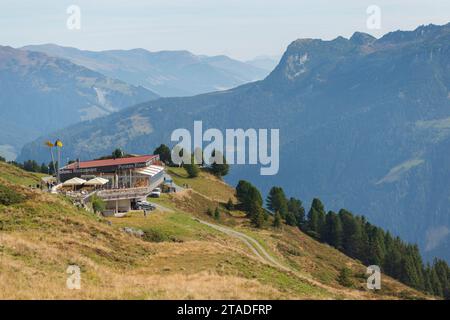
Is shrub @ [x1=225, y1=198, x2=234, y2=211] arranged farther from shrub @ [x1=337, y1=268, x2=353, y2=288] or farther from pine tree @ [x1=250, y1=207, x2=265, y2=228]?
shrub @ [x1=337, y1=268, x2=353, y2=288]

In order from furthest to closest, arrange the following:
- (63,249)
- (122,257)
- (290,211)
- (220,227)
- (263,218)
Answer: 1. (290,211)
2. (263,218)
3. (220,227)
4. (122,257)
5. (63,249)

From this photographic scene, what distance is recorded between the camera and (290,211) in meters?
137

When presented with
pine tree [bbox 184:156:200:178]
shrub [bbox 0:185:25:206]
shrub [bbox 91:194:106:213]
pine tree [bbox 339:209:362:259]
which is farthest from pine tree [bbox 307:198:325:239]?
shrub [bbox 0:185:25:206]

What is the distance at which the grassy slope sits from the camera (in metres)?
32.8

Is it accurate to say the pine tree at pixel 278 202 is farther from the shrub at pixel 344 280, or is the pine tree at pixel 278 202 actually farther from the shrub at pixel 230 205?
the shrub at pixel 344 280

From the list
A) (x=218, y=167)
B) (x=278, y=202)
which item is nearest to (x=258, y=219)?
(x=278, y=202)

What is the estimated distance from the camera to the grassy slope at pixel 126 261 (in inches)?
1290

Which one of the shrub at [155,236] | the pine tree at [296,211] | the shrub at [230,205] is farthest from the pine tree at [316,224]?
the shrub at [155,236]

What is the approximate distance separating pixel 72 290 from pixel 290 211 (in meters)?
108

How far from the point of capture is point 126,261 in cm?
4684

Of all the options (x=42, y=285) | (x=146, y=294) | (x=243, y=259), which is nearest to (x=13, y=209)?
(x=243, y=259)

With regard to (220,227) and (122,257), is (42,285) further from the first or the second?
(220,227)

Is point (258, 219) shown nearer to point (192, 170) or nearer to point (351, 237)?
point (351, 237)
